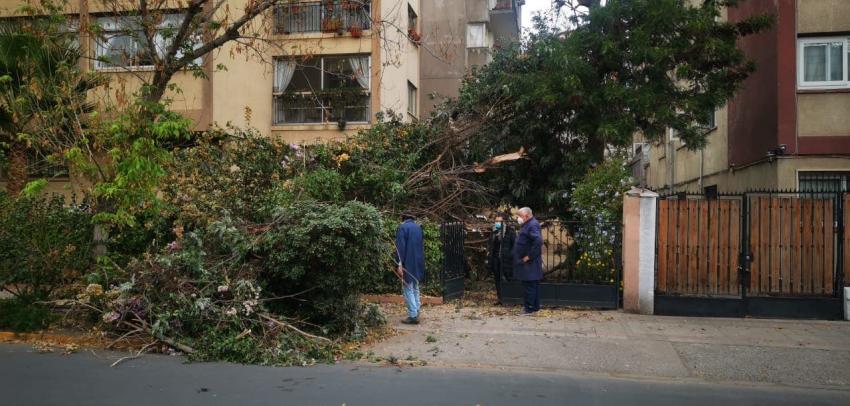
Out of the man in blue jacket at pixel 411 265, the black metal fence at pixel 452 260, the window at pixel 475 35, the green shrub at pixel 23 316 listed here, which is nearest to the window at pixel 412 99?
the window at pixel 475 35

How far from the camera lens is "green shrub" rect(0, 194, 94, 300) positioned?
366 inches

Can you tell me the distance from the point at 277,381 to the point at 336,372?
674mm

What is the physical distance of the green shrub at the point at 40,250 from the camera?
9297 mm

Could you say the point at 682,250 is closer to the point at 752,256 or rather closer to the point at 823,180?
the point at 752,256

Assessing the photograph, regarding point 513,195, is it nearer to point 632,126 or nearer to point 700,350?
point 632,126

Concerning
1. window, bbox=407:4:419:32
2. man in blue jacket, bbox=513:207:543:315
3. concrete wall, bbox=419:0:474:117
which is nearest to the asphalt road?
man in blue jacket, bbox=513:207:543:315

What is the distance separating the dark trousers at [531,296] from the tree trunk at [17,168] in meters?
8.00

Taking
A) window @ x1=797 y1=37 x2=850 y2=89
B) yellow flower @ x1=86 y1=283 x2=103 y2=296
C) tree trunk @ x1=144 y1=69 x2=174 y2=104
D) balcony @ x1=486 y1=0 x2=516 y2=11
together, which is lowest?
yellow flower @ x1=86 y1=283 x2=103 y2=296

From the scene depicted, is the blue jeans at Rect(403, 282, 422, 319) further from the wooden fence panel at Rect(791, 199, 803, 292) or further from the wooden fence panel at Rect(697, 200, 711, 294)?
the wooden fence panel at Rect(791, 199, 803, 292)

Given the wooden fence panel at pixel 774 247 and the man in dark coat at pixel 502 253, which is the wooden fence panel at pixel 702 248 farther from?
the man in dark coat at pixel 502 253

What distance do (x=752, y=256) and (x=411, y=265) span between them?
17.1 ft

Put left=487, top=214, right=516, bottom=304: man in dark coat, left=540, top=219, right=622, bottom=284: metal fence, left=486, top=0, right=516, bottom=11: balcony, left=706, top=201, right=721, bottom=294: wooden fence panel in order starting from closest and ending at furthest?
1. left=706, top=201, right=721, bottom=294: wooden fence panel
2. left=540, top=219, right=622, bottom=284: metal fence
3. left=487, top=214, right=516, bottom=304: man in dark coat
4. left=486, top=0, right=516, bottom=11: balcony

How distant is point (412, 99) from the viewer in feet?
74.9

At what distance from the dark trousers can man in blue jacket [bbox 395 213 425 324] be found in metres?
1.85
